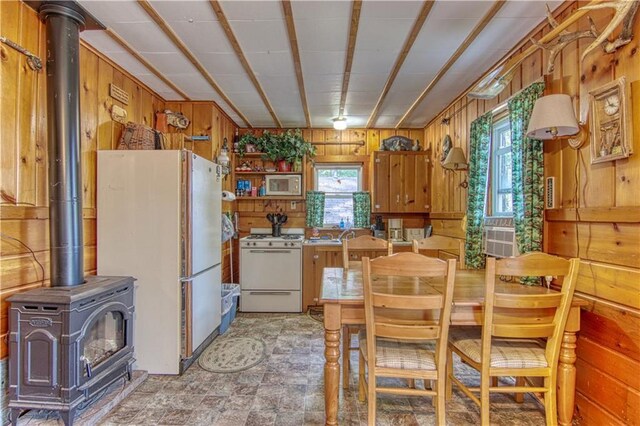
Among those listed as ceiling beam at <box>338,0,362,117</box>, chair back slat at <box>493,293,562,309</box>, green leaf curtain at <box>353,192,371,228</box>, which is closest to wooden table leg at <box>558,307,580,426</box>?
chair back slat at <box>493,293,562,309</box>

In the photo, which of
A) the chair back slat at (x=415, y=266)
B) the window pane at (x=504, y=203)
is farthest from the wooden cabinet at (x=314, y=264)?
the chair back slat at (x=415, y=266)

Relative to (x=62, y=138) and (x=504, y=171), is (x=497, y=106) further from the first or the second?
(x=62, y=138)

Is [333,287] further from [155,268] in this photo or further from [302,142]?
[302,142]

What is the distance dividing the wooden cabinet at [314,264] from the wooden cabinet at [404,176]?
1088 mm

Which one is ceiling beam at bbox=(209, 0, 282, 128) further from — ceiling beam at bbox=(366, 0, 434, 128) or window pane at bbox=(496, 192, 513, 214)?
window pane at bbox=(496, 192, 513, 214)

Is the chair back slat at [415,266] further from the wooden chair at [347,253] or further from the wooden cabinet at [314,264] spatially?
the wooden cabinet at [314,264]

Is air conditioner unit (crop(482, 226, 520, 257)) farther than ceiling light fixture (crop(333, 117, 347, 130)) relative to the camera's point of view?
No

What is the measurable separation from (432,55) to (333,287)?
78.9 inches

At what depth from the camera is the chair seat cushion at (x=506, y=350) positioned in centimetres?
176

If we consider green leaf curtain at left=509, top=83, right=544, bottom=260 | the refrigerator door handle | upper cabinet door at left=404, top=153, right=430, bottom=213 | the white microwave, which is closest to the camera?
green leaf curtain at left=509, top=83, right=544, bottom=260

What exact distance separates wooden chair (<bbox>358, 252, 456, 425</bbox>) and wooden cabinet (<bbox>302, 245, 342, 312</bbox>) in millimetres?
2388

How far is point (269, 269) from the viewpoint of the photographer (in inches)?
165

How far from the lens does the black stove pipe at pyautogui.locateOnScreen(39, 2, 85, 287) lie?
78.0 inches

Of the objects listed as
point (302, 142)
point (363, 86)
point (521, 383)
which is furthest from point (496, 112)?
point (302, 142)
